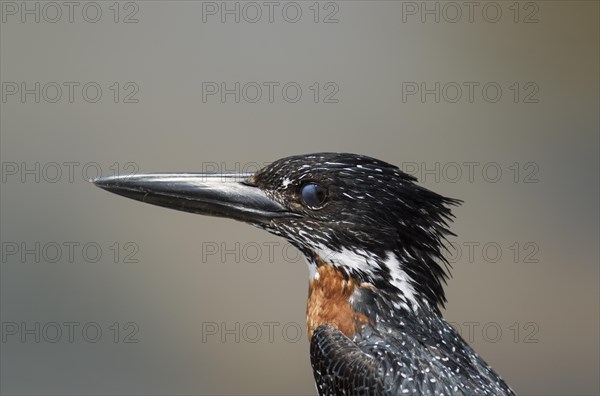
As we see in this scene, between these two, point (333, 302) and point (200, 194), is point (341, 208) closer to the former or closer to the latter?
point (333, 302)

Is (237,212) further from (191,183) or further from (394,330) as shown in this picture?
(394,330)

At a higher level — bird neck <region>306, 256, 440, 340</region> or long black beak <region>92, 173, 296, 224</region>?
long black beak <region>92, 173, 296, 224</region>

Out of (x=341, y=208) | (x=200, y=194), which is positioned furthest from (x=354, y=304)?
(x=200, y=194)

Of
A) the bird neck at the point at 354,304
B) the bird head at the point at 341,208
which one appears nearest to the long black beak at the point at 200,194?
the bird head at the point at 341,208

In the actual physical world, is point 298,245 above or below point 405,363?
above

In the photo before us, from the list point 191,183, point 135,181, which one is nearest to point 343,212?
point 191,183

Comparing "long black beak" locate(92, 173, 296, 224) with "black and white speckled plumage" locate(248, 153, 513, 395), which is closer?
"black and white speckled plumage" locate(248, 153, 513, 395)

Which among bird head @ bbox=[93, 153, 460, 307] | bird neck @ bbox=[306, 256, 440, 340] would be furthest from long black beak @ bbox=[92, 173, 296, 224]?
bird neck @ bbox=[306, 256, 440, 340]

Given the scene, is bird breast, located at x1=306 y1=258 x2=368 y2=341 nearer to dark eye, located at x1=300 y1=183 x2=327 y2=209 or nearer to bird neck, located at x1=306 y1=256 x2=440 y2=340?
bird neck, located at x1=306 y1=256 x2=440 y2=340
